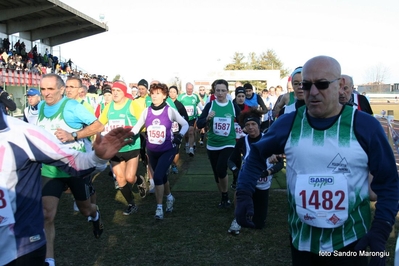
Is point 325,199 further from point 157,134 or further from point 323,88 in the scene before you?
point 157,134

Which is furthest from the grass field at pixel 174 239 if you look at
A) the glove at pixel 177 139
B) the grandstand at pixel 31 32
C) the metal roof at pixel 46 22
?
the metal roof at pixel 46 22

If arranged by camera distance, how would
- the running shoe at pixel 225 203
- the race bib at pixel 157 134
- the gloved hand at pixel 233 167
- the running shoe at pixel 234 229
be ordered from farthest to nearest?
the running shoe at pixel 225 203, the race bib at pixel 157 134, the gloved hand at pixel 233 167, the running shoe at pixel 234 229

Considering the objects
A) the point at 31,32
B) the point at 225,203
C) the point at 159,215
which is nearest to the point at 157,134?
the point at 159,215

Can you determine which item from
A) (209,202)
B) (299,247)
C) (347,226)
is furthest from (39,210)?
(209,202)

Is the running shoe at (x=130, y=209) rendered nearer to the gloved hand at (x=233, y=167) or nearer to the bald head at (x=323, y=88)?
the gloved hand at (x=233, y=167)

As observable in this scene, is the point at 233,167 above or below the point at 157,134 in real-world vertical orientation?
below

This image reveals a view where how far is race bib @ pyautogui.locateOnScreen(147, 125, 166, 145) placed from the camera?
692 cm

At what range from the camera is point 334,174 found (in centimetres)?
253

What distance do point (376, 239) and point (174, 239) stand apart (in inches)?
148

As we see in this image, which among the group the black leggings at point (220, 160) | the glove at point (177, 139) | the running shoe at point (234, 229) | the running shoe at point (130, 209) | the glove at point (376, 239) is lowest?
the running shoe at point (130, 209)

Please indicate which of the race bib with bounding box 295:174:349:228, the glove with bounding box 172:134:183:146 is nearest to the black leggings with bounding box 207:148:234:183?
the glove with bounding box 172:134:183:146

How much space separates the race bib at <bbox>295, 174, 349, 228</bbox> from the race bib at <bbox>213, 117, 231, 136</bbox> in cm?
477

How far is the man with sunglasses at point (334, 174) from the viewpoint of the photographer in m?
2.48

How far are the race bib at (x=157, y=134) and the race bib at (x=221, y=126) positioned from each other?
100cm
